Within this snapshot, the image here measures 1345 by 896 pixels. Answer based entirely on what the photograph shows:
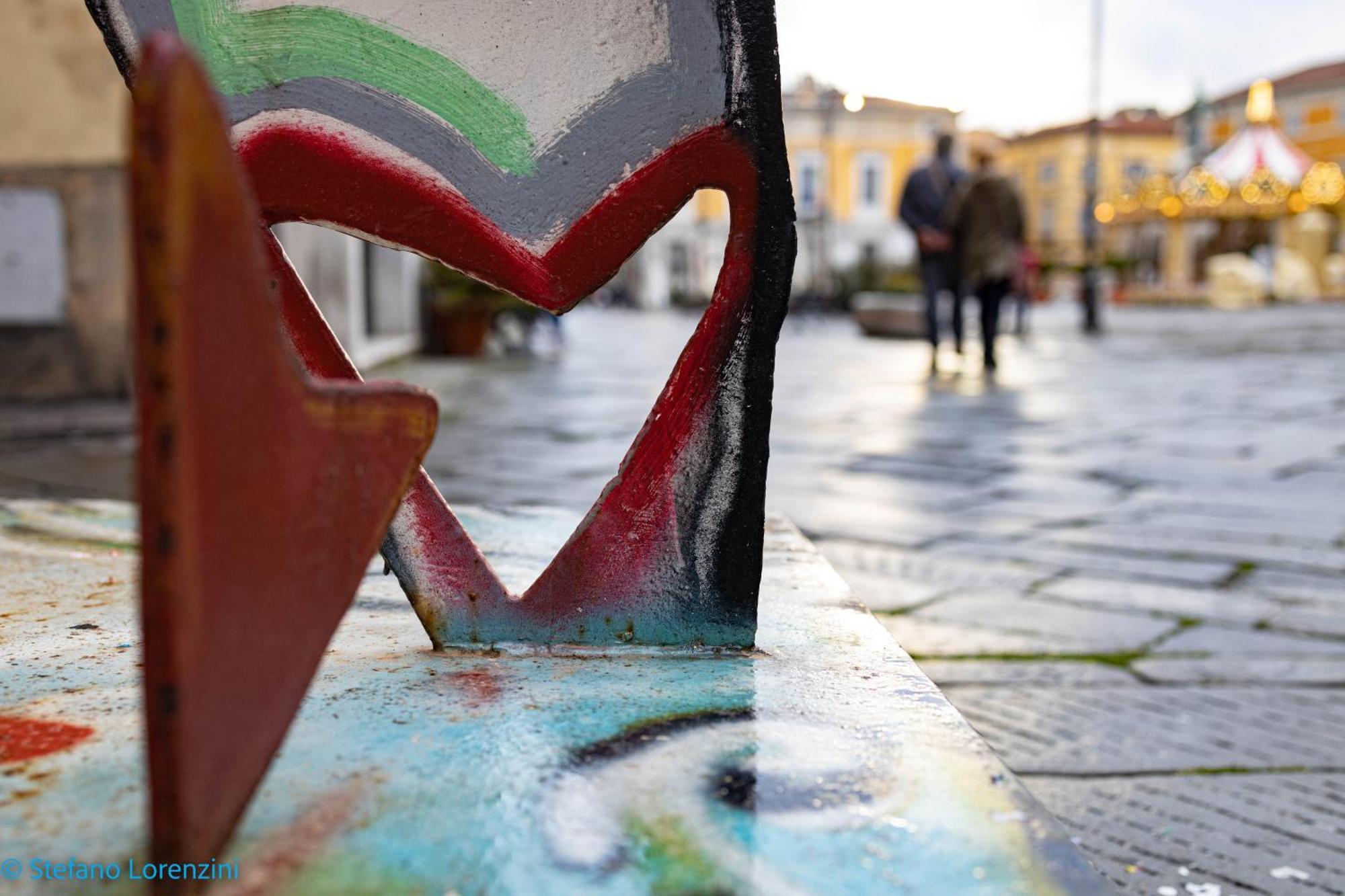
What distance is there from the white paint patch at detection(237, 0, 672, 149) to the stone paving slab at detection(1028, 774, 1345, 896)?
903 millimetres

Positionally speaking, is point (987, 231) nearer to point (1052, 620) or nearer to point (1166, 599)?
point (1166, 599)

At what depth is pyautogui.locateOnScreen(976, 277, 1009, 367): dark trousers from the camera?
7.56 metres

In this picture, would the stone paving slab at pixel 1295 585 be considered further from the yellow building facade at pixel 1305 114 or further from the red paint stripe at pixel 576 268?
the yellow building facade at pixel 1305 114

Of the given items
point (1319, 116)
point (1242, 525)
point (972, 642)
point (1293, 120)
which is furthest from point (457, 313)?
point (1293, 120)

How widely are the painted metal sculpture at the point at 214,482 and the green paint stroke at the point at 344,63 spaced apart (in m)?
0.43

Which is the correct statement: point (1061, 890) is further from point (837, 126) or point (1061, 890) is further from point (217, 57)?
point (837, 126)

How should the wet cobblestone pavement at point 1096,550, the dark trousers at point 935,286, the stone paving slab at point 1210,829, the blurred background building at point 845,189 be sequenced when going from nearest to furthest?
the stone paving slab at point 1210,829 < the wet cobblestone pavement at point 1096,550 < the dark trousers at point 935,286 < the blurred background building at point 845,189

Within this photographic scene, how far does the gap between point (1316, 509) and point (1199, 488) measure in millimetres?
A: 376

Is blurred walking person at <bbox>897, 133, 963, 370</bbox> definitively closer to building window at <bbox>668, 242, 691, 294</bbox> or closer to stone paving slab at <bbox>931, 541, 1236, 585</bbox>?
stone paving slab at <bbox>931, 541, 1236, 585</bbox>

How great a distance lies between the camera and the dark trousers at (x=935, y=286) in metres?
7.89

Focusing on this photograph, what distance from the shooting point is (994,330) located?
795 centimetres

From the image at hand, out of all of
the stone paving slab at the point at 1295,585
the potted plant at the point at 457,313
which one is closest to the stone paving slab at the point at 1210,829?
the stone paving slab at the point at 1295,585

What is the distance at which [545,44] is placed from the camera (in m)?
1.19

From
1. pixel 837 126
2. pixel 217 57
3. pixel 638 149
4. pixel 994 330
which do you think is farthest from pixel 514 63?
pixel 837 126
